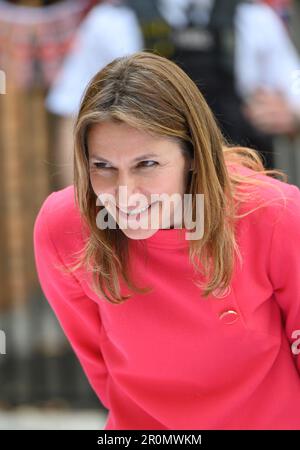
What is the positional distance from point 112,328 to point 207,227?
0.32m

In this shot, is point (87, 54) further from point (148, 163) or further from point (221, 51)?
point (148, 163)

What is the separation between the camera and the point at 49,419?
3592 mm

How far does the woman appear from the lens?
168 cm

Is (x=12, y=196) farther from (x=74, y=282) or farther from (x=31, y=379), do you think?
(x=74, y=282)

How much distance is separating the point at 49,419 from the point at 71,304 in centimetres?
169

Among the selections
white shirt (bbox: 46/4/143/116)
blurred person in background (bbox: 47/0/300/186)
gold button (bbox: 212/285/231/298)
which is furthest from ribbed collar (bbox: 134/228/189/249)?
white shirt (bbox: 46/4/143/116)

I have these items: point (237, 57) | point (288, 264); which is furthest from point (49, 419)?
point (288, 264)

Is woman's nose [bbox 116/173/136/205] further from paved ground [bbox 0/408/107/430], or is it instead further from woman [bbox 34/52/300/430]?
paved ground [bbox 0/408/107/430]

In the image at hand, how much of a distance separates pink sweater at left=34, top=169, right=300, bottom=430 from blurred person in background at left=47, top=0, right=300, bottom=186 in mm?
1018

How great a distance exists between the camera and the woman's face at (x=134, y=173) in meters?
1.66

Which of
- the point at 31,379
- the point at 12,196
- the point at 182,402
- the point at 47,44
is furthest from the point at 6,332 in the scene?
the point at 182,402

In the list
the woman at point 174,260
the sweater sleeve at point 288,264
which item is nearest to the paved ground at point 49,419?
the woman at point 174,260

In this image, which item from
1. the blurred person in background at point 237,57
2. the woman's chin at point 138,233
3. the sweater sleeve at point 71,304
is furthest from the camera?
the blurred person in background at point 237,57

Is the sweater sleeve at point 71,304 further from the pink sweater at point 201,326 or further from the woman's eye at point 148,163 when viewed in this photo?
the woman's eye at point 148,163
